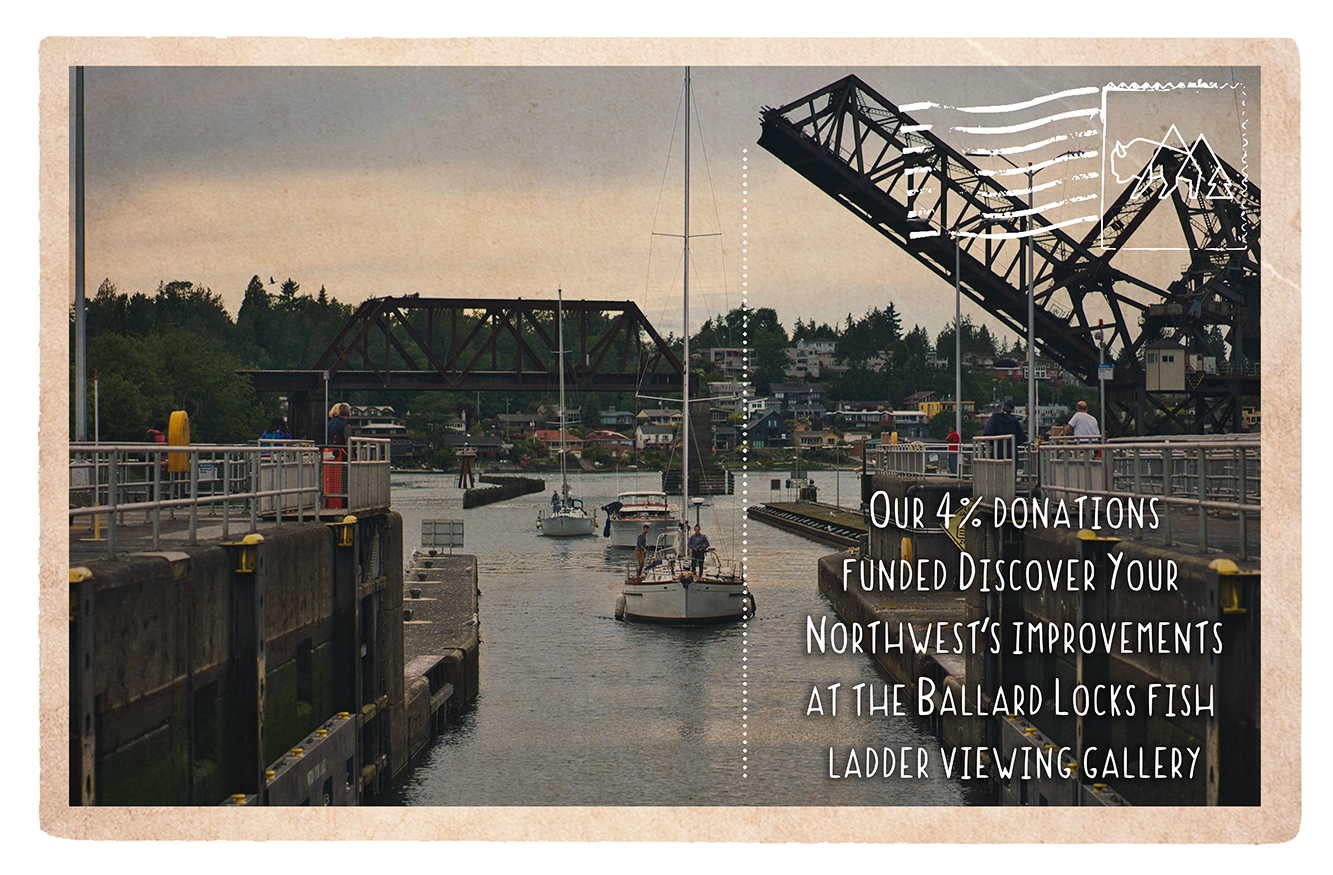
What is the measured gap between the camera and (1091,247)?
1216 centimetres

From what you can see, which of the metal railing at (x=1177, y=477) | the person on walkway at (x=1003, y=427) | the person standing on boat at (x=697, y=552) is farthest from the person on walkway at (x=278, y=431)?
the person standing on boat at (x=697, y=552)

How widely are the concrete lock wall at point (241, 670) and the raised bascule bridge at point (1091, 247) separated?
20.3ft

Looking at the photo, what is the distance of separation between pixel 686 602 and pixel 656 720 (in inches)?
289

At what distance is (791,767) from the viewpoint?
1343 centimetres

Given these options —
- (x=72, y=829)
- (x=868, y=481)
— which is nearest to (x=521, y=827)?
(x=72, y=829)

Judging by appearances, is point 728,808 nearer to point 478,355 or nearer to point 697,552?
point 697,552

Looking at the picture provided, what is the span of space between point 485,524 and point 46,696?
2345 inches

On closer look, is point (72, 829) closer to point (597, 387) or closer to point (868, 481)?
point (868, 481)

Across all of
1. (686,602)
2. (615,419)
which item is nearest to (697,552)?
(686,602)

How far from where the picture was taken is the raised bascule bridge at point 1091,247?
9844 mm

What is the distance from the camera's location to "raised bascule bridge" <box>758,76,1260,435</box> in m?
9.84

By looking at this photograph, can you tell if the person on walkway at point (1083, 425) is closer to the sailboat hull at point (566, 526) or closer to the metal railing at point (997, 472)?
the metal railing at point (997, 472)

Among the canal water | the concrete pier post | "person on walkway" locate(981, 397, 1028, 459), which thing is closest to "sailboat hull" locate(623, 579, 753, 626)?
the canal water

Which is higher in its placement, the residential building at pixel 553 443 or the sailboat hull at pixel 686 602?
the residential building at pixel 553 443
